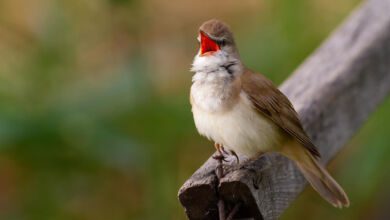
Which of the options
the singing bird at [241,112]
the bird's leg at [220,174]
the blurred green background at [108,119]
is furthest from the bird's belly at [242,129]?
the blurred green background at [108,119]

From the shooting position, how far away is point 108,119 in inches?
164

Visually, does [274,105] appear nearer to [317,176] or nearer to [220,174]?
[317,176]

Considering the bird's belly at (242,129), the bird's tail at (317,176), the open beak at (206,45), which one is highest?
the open beak at (206,45)

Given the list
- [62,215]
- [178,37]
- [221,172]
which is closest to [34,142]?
[62,215]

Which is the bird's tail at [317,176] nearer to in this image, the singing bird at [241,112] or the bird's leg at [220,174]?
the singing bird at [241,112]

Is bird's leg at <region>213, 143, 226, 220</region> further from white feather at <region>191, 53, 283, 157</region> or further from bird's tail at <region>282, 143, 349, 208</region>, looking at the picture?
bird's tail at <region>282, 143, 349, 208</region>

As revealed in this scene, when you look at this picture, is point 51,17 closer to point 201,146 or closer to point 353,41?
point 201,146

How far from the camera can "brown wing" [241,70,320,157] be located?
9.70 feet

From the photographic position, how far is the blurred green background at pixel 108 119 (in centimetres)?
409

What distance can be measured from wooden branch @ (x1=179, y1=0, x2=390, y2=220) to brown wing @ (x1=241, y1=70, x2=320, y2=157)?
10cm

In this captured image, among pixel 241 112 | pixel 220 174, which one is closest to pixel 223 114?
pixel 241 112

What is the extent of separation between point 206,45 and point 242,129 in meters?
0.27

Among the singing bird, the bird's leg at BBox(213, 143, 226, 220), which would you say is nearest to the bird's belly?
the singing bird

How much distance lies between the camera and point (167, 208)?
4074 mm
